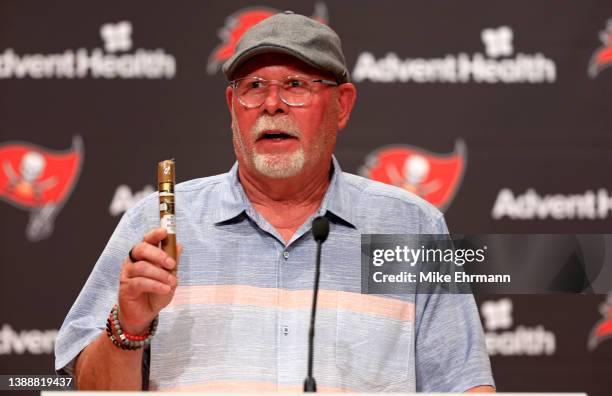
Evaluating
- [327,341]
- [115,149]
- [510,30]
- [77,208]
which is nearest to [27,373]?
[77,208]

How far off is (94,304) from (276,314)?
47 centimetres

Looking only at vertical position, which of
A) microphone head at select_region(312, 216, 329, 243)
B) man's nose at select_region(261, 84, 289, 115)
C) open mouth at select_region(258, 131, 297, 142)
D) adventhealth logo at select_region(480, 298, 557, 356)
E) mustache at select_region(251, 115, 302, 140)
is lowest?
adventhealth logo at select_region(480, 298, 557, 356)

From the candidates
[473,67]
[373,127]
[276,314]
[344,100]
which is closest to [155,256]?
[276,314]

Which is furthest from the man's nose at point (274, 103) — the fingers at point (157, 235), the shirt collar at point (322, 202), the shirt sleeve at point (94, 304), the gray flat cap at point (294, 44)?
the fingers at point (157, 235)

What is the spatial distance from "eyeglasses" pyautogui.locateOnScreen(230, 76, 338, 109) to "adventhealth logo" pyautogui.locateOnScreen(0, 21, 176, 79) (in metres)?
1.02

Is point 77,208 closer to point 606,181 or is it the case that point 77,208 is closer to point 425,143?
point 425,143

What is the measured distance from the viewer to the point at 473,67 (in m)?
3.19

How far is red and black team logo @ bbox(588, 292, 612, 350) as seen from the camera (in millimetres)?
3180

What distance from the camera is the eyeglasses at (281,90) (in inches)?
88.5

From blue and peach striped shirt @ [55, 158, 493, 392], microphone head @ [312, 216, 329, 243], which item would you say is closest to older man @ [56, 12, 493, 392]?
blue and peach striped shirt @ [55, 158, 493, 392]

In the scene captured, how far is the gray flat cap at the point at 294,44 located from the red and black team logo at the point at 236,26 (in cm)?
85

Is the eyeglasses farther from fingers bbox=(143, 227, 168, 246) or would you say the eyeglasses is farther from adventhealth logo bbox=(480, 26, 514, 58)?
adventhealth logo bbox=(480, 26, 514, 58)

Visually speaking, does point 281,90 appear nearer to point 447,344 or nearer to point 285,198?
point 285,198

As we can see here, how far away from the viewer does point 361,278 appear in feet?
7.25
